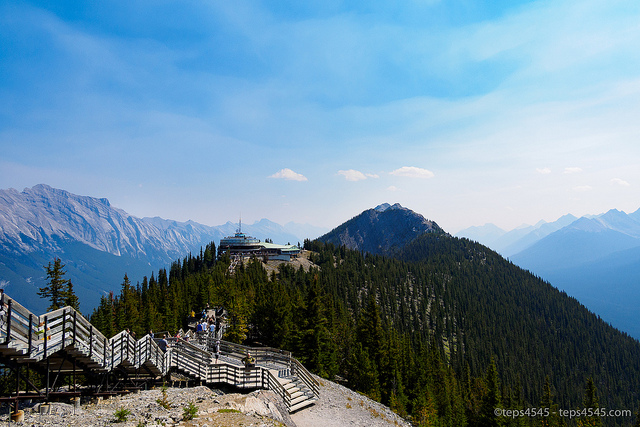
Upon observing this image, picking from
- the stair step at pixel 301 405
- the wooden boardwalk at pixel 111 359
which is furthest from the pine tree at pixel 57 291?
the stair step at pixel 301 405

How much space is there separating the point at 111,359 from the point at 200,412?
626 centimetres

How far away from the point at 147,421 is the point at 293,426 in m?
9.19

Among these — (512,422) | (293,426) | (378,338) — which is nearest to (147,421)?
(293,426)

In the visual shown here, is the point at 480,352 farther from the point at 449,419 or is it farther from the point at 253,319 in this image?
the point at 253,319

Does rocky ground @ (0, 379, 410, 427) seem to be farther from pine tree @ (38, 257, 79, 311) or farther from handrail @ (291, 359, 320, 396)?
pine tree @ (38, 257, 79, 311)

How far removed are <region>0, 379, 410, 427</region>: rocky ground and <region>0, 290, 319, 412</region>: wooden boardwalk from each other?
1083mm

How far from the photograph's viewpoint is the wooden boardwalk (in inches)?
584

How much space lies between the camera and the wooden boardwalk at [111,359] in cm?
1483

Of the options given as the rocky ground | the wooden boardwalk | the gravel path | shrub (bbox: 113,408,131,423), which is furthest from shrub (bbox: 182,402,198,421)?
the gravel path

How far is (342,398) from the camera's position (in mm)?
31484

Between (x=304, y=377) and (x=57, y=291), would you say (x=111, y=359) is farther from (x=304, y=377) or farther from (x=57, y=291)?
(x=57, y=291)

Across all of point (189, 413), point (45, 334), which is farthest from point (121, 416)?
point (45, 334)

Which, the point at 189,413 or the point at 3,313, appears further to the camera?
the point at 189,413

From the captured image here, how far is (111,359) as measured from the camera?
20.4 m
